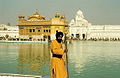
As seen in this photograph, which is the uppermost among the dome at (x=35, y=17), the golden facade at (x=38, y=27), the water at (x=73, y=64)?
the dome at (x=35, y=17)

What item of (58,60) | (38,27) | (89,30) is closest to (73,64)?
(58,60)

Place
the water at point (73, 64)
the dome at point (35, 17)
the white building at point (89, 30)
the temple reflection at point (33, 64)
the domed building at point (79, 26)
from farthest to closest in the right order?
the white building at point (89, 30), the domed building at point (79, 26), the dome at point (35, 17), the temple reflection at point (33, 64), the water at point (73, 64)

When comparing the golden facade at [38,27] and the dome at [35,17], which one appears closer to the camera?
the golden facade at [38,27]

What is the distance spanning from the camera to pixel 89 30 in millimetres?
93312

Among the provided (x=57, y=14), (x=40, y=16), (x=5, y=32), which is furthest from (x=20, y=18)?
(x=5, y=32)

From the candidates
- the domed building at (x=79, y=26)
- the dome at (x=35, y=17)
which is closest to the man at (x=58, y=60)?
the dome at (x=35, y=17)

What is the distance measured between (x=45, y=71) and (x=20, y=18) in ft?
191

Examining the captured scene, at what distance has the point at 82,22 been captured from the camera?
94.1 m

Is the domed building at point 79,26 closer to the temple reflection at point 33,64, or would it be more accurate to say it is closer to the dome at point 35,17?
the dome at point 35,17

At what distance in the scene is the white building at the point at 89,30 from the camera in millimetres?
92562

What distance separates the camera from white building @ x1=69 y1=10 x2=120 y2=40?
92562mm

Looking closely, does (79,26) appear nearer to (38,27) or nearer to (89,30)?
(89,30)

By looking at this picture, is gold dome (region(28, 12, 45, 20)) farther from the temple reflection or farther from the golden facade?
the temple reflection

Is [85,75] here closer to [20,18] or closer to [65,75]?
[65,75]
